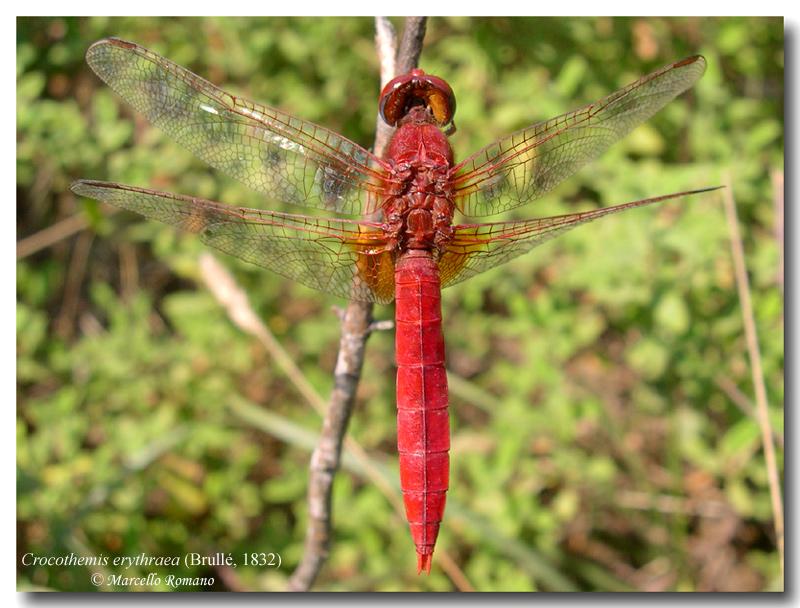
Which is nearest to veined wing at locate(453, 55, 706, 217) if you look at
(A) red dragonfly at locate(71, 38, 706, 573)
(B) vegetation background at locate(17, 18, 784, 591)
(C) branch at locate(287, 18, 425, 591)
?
(A) red dragonfly at locate(71, 38, 706, 573)

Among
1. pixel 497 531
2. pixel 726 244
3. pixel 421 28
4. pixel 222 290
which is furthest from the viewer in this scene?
pixel 726 244

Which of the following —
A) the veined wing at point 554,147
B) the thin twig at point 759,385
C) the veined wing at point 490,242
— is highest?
the veined wing at point 554,147

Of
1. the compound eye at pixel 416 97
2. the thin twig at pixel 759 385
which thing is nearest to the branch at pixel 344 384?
the compound eye at pixel 416 97

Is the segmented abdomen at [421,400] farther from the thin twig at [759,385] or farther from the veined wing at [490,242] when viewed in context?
the thin twig at [759,385]

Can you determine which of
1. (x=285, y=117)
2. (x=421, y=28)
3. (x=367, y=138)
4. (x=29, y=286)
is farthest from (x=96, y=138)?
(x=421, y=28)

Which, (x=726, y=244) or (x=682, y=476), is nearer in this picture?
(x=726, y=244)

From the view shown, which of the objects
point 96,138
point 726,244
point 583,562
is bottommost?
point 583,562

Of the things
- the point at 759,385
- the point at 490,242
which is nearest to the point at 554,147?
the point at 490,242

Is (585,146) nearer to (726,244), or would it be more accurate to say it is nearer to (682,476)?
(726,244)

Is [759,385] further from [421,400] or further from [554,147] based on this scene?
[421,400]
